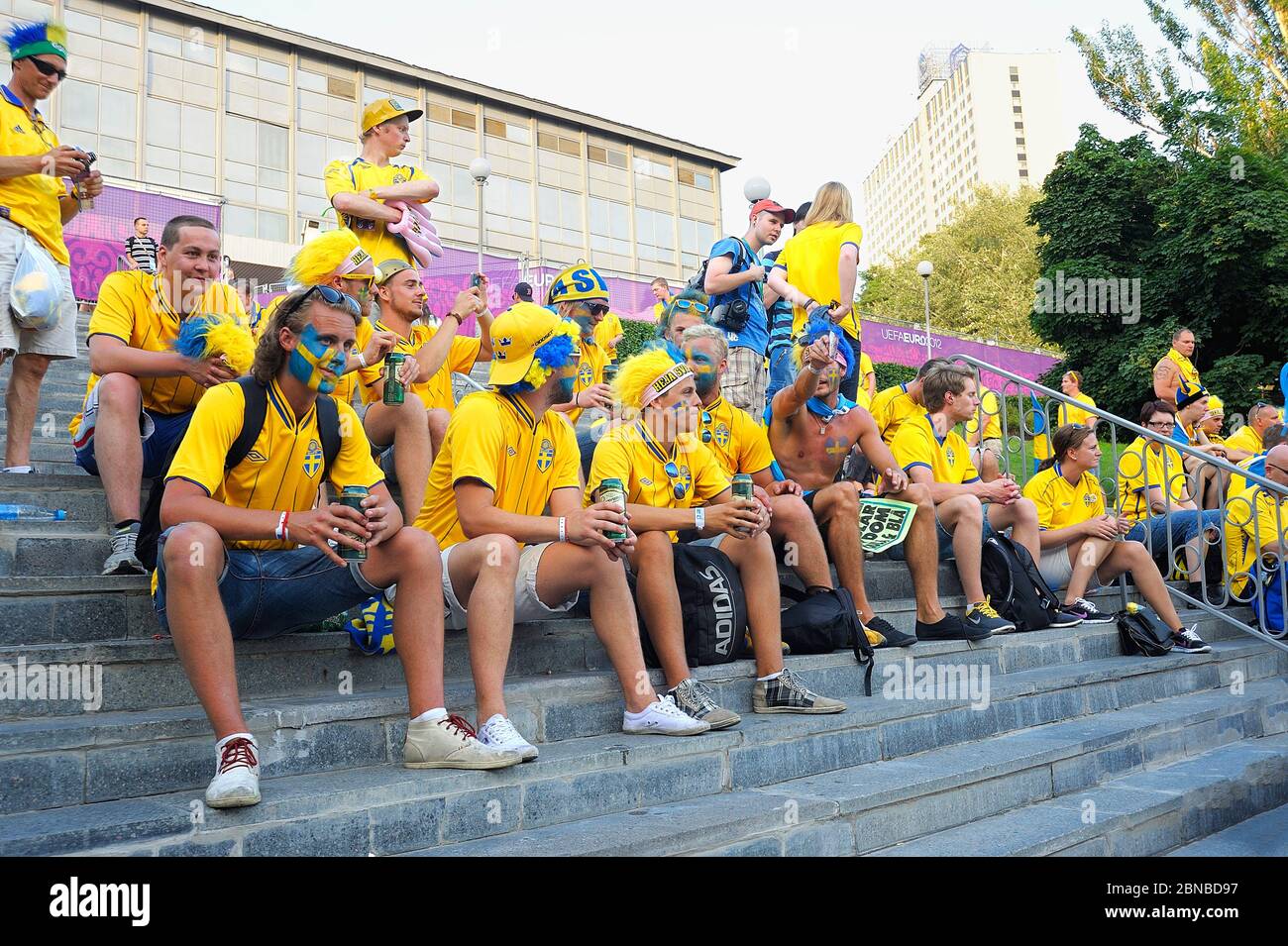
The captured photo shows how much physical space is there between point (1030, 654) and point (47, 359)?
16.0ft

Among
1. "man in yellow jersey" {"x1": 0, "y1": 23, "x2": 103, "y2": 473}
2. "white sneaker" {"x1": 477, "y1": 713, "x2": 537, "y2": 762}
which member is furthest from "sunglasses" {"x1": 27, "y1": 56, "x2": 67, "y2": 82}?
"white sneaker" {"x1": 477, "y1": 713, "x2": 537, "y2": 762}

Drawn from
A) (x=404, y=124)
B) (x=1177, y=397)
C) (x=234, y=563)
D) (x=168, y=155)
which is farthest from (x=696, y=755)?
(x=168, y=155)

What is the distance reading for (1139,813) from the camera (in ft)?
12.7

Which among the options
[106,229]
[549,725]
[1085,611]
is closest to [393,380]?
[549,725]

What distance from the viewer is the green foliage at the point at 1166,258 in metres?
18.3

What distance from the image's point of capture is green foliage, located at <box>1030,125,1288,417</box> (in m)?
18.3

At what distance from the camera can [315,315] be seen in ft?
11.1

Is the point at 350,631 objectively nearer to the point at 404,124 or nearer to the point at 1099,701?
the point at 404,124

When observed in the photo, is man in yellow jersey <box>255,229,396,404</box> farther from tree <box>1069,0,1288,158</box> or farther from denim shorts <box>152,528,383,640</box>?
tree <box>1069,0,1288,158</box>

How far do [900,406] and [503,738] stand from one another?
387cm

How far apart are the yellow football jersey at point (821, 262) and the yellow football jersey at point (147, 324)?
3372 mm

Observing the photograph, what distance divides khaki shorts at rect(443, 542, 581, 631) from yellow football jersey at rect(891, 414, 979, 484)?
2805 mm

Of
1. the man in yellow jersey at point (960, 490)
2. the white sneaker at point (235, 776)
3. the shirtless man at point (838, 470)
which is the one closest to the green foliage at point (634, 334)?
the man in yellow jersey at point (960, 490)

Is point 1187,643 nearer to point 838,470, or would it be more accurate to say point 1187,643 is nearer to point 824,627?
point 838,470
